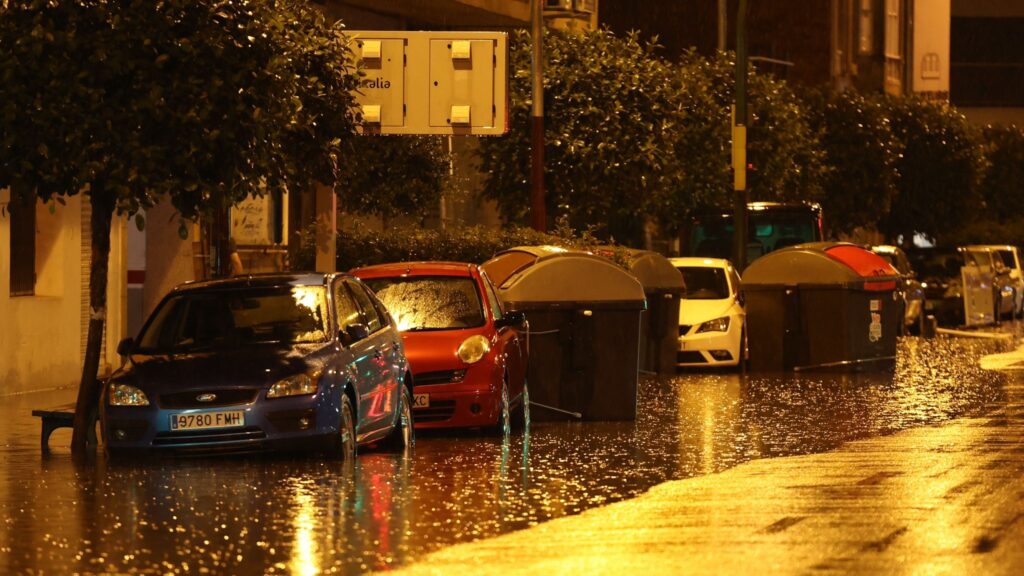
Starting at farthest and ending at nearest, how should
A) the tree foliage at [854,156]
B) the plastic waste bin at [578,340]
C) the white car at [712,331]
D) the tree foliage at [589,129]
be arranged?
1. the tree foliage at [854,156]
2. the tree foliage at [589,129]
3. the white car at [712,331]
4. the plastic waste bin at [578,340]

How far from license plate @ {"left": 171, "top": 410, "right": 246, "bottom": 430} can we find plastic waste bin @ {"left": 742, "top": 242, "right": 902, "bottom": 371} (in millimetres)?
Result: 13346

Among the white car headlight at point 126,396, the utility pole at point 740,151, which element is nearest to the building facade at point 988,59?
the utility pole at point 740,151

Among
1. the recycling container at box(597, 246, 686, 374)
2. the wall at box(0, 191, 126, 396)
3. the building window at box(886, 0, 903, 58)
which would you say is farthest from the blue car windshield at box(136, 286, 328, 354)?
the building window at box(886, 0, 903, 58)

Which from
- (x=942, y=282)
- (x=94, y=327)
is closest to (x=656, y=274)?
(x=94, y=327)

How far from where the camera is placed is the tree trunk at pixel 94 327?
16.2m

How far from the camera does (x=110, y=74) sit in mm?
15273

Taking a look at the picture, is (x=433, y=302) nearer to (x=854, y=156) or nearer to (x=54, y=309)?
(x=54, y=309)

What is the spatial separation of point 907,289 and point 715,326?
1075cm

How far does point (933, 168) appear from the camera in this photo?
188 ft

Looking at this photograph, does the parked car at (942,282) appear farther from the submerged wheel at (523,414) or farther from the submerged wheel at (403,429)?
the submerged wheel at (403,429)

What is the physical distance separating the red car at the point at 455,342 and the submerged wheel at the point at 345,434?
212cm

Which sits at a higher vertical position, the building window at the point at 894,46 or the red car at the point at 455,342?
the building window at the point at 894,46

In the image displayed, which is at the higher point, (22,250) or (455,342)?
(22,250)

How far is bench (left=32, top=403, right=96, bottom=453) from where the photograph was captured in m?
16.3
